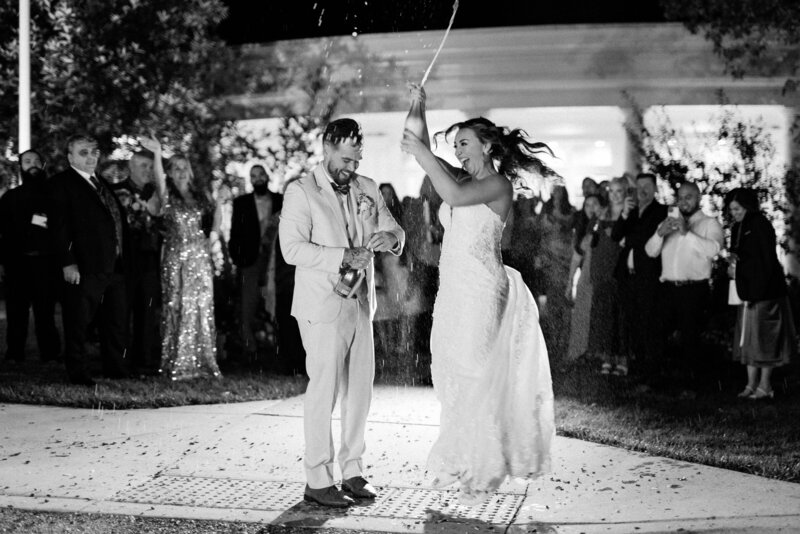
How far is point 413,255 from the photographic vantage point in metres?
10.6

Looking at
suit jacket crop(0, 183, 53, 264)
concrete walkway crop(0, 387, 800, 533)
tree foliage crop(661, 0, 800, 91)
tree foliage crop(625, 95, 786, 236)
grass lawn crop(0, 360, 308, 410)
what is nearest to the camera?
concrete walkway crop(0, 387, 800, 533)

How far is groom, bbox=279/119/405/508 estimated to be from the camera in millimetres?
5441

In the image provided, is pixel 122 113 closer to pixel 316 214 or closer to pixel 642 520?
pixel 316 214

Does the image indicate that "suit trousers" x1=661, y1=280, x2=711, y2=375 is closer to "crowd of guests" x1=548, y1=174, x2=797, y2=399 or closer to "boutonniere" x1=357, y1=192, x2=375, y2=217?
"crowd of guests" x1=548, y1=174, x2=797, y2=399

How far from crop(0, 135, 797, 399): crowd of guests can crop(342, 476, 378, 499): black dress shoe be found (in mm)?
4268

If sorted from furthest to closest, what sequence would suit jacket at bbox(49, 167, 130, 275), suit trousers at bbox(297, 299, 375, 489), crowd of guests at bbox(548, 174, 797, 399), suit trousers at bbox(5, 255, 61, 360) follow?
suit trousers at bbox(5, 255, 61, 360) → crowd of guests at bbox(548, 174, 797, 399) → suit jacket at bbox(49, 167, 130, 275) → suit trousers at bbox(297, 299, 375, 489)

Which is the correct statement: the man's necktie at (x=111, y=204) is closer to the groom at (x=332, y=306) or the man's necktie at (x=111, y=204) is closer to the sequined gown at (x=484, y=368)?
the groom at (x=332, y=306)

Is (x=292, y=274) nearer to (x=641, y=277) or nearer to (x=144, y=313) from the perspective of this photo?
(x=144, y=313)

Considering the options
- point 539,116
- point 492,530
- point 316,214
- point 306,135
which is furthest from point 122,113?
point 492,530

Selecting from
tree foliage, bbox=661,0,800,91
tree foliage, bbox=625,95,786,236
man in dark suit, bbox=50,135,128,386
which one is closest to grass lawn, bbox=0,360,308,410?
man in dark suit, bbox=50,135,128,386

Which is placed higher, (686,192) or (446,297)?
(686,192)

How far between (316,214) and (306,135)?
11.3 m

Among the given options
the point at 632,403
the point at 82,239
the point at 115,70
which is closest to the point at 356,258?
the point at 632,403

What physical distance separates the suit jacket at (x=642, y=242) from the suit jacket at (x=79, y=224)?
493 centimetres
